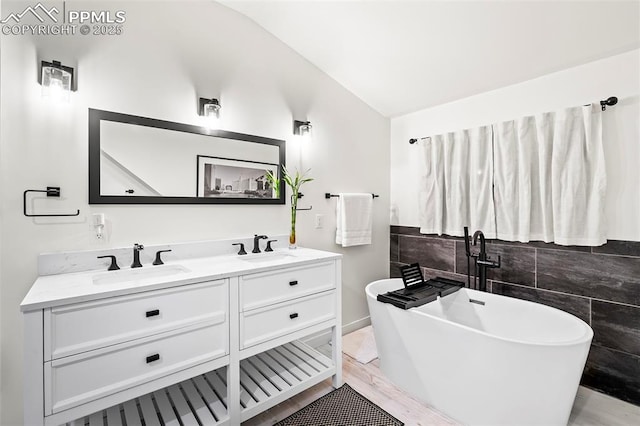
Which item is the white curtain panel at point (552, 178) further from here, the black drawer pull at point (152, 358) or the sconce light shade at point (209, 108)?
the black drawer pull at point (152, 358)

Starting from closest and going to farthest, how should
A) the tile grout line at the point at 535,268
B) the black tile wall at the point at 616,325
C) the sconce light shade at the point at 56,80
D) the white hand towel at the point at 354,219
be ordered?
1. the sconce light shade at the point at 56,80
2. the black tile wall at the point at 616,325
3. the tile grout line at the point at 535,268
4. the white hand towel at the point at 354,219

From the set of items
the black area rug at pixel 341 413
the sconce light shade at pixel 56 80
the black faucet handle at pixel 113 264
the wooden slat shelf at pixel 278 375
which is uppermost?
the sconce light shade at pixel 56 80

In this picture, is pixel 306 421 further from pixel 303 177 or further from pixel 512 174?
pixel 512 174

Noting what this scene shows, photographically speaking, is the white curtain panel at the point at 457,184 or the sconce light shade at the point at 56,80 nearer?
the sconce light shade at the point at 56,80

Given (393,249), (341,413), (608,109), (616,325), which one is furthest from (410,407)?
(608,109)

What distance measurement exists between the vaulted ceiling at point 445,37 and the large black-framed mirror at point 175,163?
909mm

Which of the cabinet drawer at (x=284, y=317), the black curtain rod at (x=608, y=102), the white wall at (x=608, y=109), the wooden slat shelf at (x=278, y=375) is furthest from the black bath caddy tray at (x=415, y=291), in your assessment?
the black curtain rod at (x=608, y=102)

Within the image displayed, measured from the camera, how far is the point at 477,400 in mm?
1708

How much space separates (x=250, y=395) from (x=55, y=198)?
153cm

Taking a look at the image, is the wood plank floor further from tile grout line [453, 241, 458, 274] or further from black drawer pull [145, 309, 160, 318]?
tile grout line [453, 241, 458, 274]

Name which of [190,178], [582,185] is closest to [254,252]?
[190,178]

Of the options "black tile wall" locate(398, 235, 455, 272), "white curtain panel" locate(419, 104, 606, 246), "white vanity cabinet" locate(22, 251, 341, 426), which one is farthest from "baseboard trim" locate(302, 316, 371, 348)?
"white curtain panel" locate(419, 104, 606, 246)

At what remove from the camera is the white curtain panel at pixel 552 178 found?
201 centimetres

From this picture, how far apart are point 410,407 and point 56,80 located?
2721 mm
